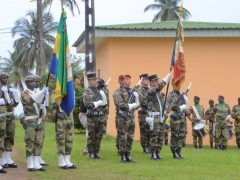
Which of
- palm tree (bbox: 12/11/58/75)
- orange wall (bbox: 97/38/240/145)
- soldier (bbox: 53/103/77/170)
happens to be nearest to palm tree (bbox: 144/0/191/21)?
palm tree (bbox: 12/11/58/75)

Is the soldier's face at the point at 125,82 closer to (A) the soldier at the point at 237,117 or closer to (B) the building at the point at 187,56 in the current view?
(B) the building at the point at 187,56

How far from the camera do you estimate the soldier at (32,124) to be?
34.8ft

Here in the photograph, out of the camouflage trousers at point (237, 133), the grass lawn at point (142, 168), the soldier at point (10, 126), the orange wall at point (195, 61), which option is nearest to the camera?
the grass lawn at point (142, 168)

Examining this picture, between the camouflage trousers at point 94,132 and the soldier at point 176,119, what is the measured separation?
1.91 m

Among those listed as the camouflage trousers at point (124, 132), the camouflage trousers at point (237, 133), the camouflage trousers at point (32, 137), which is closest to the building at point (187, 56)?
the camouflage trousers at point (237, 133)

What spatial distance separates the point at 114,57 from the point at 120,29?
127 cm

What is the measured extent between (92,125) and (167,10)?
48.8 metres

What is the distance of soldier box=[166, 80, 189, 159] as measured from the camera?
13.0 meters

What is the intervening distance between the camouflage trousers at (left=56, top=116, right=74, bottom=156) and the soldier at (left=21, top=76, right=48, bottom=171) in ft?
1.31

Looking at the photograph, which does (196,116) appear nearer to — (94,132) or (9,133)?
(94,132)

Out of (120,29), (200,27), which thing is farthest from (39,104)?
(200,27)

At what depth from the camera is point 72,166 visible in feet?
36.7

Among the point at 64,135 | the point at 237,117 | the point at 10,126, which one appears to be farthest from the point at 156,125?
the point at 237,117

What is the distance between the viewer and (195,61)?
21203 millimetres
